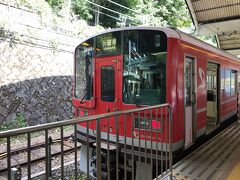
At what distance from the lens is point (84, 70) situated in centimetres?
538

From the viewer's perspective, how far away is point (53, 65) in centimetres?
1147

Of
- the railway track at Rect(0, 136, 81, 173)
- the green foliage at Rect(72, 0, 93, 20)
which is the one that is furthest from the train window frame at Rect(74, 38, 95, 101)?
the green foliage at Rect(72, 0, 93, 20)

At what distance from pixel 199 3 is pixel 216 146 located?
200 inches

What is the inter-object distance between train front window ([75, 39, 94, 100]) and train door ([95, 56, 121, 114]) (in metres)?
0.25

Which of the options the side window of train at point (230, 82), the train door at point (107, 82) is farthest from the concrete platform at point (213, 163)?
the side window of train at point (230, 82)

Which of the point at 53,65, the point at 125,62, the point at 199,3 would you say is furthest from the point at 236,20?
the point at 53,65

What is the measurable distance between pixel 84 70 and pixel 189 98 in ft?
7.33

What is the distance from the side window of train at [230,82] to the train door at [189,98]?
121 inches

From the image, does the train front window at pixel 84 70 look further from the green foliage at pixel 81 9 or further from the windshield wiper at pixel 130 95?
the green foliage at pixel 81 9

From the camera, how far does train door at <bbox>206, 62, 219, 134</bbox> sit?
6211mm

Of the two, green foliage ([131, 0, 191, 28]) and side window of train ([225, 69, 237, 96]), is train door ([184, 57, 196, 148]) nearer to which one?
side window of train ([225, 69, 237, 96])

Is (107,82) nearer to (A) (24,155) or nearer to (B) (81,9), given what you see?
(A) (24,155)

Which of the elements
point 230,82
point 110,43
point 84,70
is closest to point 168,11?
point 230,82

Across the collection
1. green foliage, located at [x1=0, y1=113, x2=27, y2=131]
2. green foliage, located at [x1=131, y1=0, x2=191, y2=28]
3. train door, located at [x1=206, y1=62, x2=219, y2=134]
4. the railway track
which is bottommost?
the railway track
